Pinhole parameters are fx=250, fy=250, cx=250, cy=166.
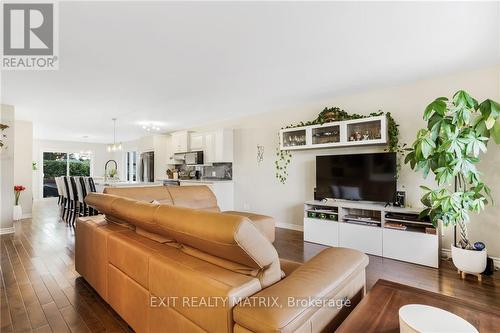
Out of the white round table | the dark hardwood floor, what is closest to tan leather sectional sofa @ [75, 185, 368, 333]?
the white round table

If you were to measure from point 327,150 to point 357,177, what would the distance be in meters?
0.78

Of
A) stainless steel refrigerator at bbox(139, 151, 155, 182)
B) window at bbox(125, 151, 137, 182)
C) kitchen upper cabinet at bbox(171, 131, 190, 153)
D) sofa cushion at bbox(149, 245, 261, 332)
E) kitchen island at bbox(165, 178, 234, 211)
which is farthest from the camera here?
window at bbox(125, 151, 137, 182)

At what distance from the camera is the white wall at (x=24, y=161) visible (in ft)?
19.0

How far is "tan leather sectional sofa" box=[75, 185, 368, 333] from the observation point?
3.30ft

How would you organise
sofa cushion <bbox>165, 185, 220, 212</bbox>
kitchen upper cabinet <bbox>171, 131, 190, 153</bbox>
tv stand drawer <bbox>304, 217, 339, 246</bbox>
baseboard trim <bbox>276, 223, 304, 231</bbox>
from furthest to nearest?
kitchen upper cabinet <bbox>171, 131, 190, 153</bbox> < baseboard trim <bbox>276, 223, 304, 231</bbox> < tv stand drawer <bbox>304, 217, 339, 246</bbox> < sofa cushion <bbox>165, 185, 220, 212</bbox>

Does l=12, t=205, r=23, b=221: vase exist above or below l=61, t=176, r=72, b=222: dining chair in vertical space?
below

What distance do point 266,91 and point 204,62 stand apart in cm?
133

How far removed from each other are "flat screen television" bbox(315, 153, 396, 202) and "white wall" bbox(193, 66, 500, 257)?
0.29m

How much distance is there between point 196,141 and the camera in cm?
665

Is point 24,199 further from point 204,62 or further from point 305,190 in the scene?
point 305,190

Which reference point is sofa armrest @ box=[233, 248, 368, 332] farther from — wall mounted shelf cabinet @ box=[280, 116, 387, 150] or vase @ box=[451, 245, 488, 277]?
wall mounted shelf cabinet @ box=[280, 116, 387, 150]

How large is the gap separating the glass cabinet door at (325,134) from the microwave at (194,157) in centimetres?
316

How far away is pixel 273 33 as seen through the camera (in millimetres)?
2289

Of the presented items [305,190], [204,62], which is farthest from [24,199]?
[305,190]
